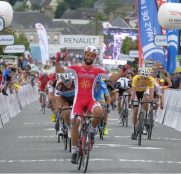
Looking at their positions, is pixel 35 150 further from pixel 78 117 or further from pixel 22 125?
pixel 22 125

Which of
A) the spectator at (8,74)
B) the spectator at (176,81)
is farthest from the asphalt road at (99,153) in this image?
the spectator at (8,74)

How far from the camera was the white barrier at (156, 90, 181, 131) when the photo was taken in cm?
2951

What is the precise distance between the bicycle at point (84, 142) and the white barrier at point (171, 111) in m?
12.0

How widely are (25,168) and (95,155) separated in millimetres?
2673

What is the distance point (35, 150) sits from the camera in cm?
2034

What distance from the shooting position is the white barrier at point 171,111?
96.8 ft

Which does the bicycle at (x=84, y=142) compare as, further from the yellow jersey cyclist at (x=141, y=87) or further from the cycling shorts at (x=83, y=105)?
the yellow jersey cyclist at (x=141, y=87)

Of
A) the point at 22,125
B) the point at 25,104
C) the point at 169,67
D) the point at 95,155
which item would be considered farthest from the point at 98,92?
the point at 25,104

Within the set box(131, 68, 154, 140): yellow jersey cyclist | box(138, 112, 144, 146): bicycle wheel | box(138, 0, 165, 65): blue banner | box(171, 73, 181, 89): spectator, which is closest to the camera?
box(138, 112, 144, 146): bicycle wheel

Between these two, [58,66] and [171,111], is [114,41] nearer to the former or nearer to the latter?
[171,111]

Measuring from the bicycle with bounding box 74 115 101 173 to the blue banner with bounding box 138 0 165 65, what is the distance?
2445 cm

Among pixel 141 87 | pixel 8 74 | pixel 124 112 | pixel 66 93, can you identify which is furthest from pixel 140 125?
pixel 8 74

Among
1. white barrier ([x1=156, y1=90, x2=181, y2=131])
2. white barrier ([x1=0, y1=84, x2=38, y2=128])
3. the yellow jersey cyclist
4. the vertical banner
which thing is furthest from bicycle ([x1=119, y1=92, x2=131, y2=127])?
the vertical banner

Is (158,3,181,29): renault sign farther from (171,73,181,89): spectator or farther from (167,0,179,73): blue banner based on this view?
(167,0,179,73): blue banner
